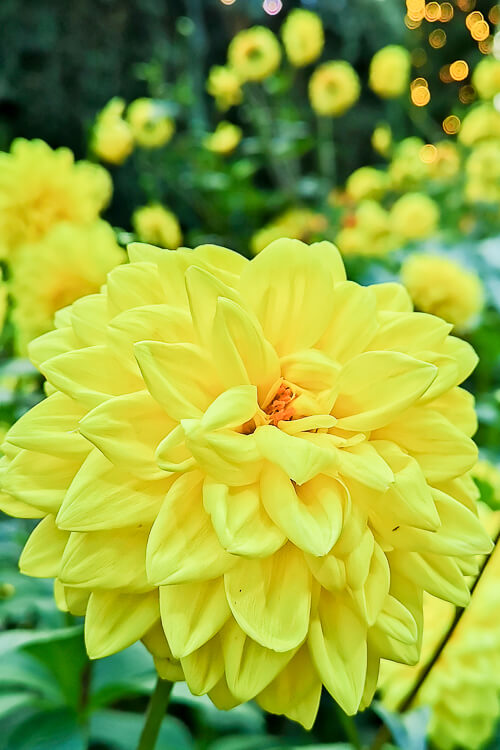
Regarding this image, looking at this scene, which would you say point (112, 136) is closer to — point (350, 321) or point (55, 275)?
point (55, 275)

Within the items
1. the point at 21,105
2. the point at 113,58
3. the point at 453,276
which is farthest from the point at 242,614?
the point at 113,58

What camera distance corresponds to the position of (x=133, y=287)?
1.00 ft

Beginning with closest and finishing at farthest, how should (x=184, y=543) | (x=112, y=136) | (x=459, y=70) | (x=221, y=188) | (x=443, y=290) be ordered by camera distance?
(x=184, y=543)
(x=443, y=290)
(x=112, y=136)
(x=221, y=188)
(x=459, y=70)

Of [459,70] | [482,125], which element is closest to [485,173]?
[482,125]

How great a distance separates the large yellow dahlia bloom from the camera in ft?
0.87

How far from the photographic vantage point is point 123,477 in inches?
11.1

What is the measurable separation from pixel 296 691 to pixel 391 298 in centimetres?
19

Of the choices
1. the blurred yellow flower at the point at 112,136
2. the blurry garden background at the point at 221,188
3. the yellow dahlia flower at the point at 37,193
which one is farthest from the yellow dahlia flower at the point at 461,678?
the blurred yellow flower at the point at 112,136

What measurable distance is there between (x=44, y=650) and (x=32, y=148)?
464mm

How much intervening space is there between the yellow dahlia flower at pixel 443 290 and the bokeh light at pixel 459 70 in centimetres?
243

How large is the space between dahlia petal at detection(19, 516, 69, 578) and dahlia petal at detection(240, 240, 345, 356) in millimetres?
133

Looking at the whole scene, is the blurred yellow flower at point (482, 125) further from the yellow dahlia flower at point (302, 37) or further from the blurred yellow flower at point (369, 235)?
the yellow dahlia flower at point (302, 37)

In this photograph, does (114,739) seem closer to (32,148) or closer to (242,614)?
(242,614)

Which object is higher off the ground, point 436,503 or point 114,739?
point 436,503
